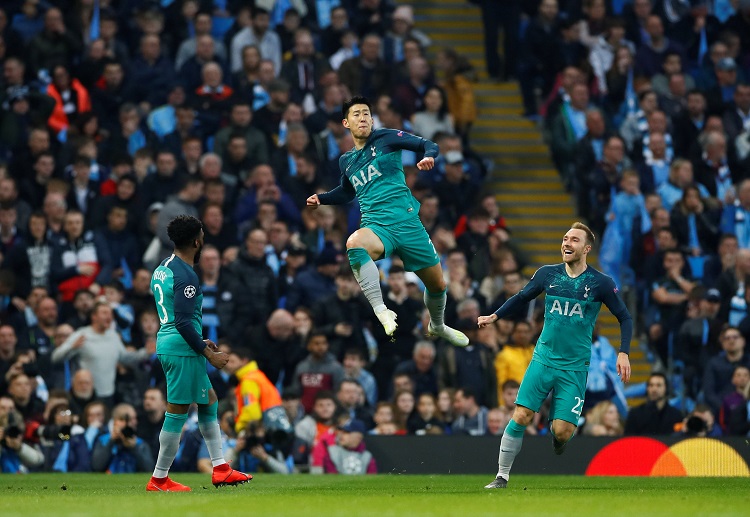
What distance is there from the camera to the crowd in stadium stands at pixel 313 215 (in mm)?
18078

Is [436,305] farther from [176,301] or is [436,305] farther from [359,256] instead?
[176,301]

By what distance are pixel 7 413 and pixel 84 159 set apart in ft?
14.8

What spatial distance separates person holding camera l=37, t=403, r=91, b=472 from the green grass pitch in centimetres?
76

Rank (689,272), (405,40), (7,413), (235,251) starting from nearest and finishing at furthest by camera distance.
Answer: (7,413) → (235,251) → (689,272) → (405,40)

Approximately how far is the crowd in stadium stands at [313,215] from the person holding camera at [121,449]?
32 mm

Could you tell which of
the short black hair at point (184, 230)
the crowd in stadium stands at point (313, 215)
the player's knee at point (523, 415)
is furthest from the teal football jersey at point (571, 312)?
the crowd in stadium stands at point (313, 215)

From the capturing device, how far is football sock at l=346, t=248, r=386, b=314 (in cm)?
1377

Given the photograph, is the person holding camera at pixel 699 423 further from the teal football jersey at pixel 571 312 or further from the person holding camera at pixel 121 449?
the person holding camera at pixel 121 449

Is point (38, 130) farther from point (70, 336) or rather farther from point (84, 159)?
point (70, 336)

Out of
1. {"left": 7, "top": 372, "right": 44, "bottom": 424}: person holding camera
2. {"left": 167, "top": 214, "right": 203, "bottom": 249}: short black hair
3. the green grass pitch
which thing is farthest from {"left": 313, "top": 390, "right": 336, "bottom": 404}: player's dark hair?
{"left": 167, "top": 214, "right": 203, "bottom": 249}: short black hair

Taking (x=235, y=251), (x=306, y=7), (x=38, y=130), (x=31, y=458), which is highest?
(x=306, y=7)

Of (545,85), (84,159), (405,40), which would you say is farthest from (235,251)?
(545,85)

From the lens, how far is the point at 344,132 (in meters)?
21.9

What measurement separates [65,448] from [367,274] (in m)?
5.33
